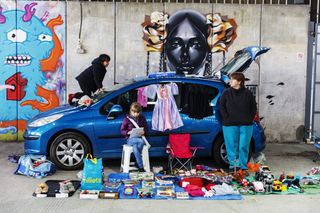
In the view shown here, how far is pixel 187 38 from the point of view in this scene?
36.7 ft

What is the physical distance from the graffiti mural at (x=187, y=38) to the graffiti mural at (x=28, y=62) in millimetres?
2039

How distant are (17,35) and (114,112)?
3.90m

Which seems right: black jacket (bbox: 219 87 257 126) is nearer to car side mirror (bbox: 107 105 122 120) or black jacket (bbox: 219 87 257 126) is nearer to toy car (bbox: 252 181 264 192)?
toy car (bbox: 252 181 264 192)

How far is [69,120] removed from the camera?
8.30m

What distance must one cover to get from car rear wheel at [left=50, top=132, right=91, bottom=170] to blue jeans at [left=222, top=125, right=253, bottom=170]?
2343mm

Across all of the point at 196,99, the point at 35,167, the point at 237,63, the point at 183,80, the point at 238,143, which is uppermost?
the point at 237,63

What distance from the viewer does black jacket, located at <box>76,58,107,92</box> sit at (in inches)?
389

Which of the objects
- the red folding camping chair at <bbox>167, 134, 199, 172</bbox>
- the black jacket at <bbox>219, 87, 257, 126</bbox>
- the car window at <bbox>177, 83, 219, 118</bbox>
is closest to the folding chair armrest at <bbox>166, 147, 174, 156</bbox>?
the red folding camping chair at <bbox>167, 134, 199, 172</bbox>

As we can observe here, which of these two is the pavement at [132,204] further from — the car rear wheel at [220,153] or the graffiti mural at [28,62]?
the graffiti mural at [28,62]

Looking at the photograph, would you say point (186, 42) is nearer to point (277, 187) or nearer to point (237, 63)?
point (237, 63)

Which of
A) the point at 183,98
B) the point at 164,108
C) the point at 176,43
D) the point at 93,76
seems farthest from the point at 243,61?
the point at 93,76

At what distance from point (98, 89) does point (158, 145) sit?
2.06m

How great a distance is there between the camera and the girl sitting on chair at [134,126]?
8.02 m

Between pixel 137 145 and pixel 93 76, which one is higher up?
pixel 93 76
